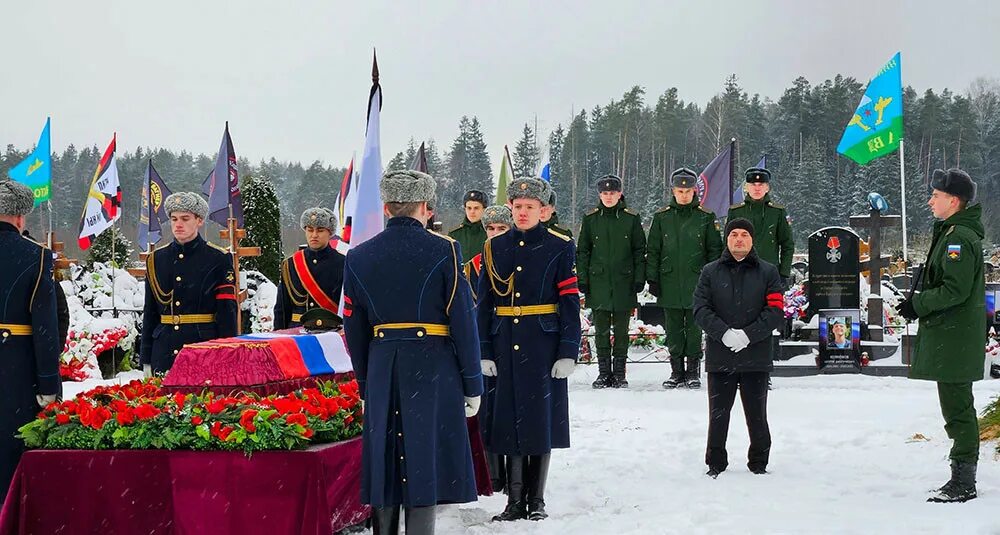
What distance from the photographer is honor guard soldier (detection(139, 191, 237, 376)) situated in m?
6.85

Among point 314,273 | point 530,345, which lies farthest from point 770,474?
point 314,273

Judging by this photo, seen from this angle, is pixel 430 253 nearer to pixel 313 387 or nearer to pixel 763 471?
pixel 313 387

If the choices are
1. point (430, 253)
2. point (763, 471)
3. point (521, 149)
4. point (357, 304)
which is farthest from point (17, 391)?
point (521, 149)

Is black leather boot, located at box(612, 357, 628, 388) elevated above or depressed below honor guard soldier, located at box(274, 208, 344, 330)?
below

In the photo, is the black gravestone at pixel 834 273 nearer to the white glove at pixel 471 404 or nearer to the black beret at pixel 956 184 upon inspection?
the black beret at pixel 956 184

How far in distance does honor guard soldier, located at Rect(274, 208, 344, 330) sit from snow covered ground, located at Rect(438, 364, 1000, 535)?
Result: 2065 mm

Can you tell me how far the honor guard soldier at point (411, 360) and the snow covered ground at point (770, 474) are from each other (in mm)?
961

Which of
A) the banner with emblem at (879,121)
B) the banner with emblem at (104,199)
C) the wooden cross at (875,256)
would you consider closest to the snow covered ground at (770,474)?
the wooden cross at (875,256)

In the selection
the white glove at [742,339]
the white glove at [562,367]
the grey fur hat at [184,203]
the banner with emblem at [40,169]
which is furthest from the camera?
the banner with emblem at [40,169]

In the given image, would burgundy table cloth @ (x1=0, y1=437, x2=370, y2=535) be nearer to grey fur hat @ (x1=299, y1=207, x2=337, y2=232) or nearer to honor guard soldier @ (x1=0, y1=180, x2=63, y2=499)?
honor guard soldier @ (x1=0, y1=180, x2=63, y2=499)

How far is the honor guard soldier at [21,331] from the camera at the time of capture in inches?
223

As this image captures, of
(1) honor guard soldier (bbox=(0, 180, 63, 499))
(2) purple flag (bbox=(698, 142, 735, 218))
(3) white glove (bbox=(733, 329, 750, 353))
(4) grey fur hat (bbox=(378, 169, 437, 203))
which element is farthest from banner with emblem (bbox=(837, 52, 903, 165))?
(1) honor guard soldier (bbox=(0, 180, 63, 499))

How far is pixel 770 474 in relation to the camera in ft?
23.5

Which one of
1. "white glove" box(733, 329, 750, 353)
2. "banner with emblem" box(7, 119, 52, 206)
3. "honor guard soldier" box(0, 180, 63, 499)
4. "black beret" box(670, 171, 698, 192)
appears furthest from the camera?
"banner with emblem" box(7, 119, 52, 206)
